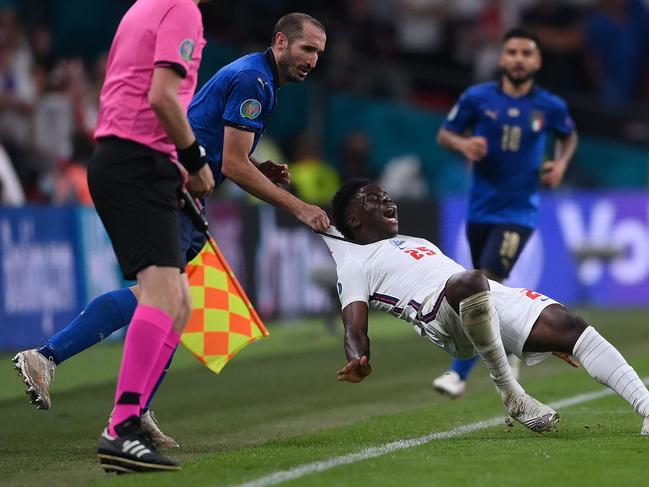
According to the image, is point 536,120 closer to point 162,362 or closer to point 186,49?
point 162,362

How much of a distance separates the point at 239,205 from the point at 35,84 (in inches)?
111

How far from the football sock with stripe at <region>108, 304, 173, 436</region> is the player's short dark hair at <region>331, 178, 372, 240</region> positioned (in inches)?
69.6

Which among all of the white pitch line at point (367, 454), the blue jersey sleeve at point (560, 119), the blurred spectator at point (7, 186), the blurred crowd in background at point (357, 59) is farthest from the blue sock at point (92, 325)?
the blurred crowd in background at point (357, 59)

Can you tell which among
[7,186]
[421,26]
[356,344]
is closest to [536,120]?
[356,344]

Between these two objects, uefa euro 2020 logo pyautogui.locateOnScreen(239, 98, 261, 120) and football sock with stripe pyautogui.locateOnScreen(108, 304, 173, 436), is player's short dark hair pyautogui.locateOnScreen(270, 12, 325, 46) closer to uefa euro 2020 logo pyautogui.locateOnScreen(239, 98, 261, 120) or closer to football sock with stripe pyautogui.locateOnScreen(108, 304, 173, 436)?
uefa euro 2020 logo pyautogui.locateOnScreen(239, 98, 261, 120)

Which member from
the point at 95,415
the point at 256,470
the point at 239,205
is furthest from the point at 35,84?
the point at 256,470

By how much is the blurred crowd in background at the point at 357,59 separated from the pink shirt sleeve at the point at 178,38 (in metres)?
9.71

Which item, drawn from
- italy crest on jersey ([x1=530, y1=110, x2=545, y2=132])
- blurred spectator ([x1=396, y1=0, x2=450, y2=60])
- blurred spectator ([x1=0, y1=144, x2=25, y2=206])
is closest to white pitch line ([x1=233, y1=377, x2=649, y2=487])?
italy crest on jersey ([x1=530, y1=110, x2=545, y2=132])

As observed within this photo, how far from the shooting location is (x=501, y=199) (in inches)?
397

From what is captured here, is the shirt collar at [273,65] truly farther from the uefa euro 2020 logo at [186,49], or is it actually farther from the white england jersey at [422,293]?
the uefa euro 2020 logo at [186,49]

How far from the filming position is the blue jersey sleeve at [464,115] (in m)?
10.2

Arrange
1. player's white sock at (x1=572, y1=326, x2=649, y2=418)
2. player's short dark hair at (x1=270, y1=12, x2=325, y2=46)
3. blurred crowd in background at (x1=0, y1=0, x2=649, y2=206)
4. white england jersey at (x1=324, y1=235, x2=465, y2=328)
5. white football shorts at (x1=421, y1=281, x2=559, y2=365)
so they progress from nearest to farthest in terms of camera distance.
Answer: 1. player's white sock at (x1=572, y1=326, x2=649, y2=418)
2. white football shorts at (x1=421, y1=281, x2=559, y2=365)
3. white england jersey at (x1=324, y1=235, x2=465, y2=328)
4. player's short dark hair at (x1=270, y1=12, x2=325, y2=46)
5. blurred crowd in background at (x1=0, y1=0, x2=649, y2=206)

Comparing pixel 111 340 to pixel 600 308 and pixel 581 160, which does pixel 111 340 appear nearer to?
pixel 600 308

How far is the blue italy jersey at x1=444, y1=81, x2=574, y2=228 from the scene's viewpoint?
1010cm
